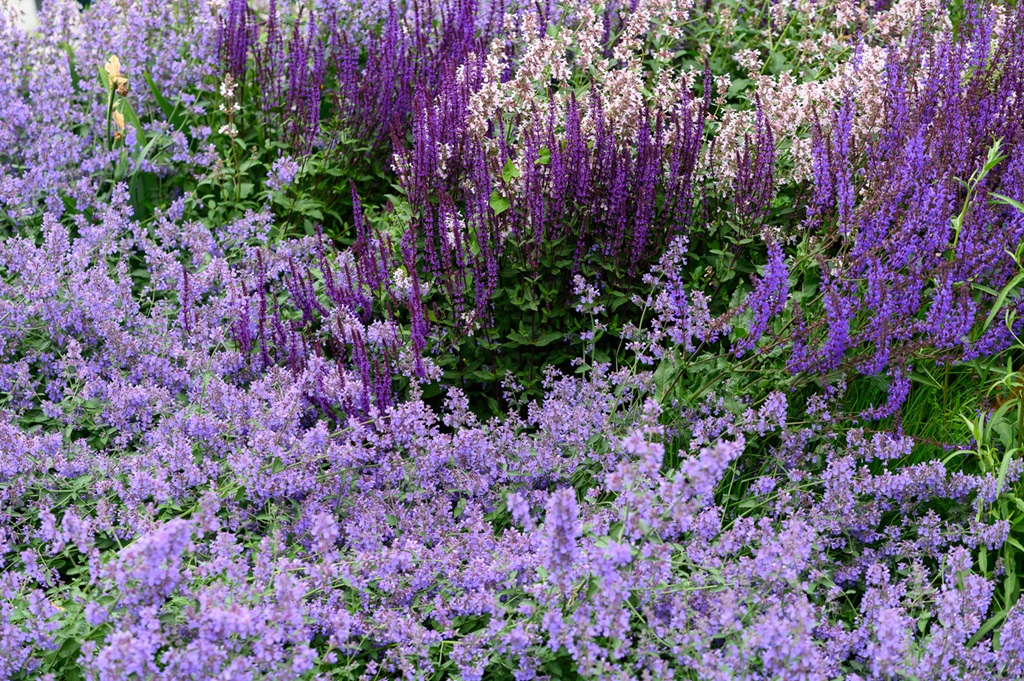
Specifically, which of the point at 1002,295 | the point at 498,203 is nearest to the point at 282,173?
the point at 498,203

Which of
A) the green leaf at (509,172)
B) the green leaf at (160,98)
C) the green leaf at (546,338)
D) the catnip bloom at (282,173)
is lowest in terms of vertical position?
the green leaf at (546,338)

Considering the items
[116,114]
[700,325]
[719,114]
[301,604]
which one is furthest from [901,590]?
[116,114]

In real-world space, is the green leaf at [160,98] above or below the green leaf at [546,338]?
above

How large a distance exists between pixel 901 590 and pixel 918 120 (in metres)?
1.79

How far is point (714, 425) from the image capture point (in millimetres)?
3492

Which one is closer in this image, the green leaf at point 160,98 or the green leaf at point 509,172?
the green leaf at point 509,172

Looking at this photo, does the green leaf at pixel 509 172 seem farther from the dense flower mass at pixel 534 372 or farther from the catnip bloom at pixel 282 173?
the catnip bloom at pixel 282 173

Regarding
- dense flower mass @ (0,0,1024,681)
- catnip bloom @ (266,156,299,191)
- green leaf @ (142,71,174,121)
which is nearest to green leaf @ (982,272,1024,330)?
dense flower mass @ (0,0,1024,681)

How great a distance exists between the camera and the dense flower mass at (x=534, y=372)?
8.52 ft

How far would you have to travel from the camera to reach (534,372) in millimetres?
4227

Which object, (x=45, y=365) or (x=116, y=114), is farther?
(x=116, y=114)

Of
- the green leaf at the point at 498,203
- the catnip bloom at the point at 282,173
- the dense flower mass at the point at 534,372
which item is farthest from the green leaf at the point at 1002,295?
the catnip bloom at the point at 282,173

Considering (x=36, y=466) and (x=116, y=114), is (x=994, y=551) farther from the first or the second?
(x=116, y=114)

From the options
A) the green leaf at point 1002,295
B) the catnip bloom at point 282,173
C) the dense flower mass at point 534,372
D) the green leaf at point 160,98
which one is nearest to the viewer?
the dense flower mass at point 534,372
